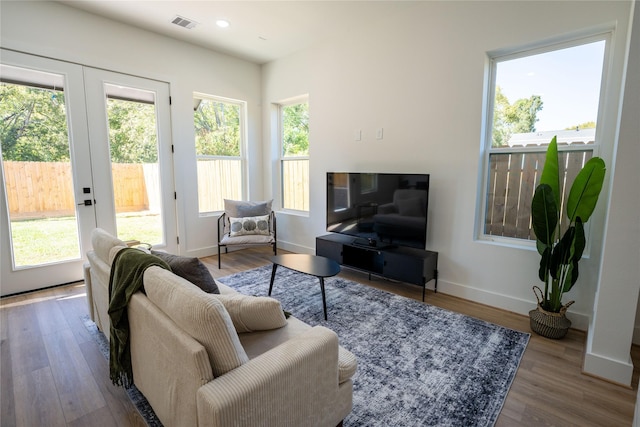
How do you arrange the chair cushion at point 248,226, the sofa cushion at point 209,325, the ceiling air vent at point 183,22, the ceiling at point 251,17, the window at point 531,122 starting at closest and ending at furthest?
the sofa cushion at point 209,325, the window at point 531,122, the ceiling at point 251,17, the ceiling air vent at point 183,22, the chair cushion at point 248,226

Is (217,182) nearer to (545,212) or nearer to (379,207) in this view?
(379,207)

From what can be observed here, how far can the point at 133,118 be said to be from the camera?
384cm

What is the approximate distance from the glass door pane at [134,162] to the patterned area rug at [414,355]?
1776 mm

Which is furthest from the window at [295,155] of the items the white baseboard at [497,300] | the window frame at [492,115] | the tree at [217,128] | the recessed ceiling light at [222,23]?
the window frame at [492,115]

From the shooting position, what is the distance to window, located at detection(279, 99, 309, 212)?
4762 millimetres

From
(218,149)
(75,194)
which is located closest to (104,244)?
(75,194)

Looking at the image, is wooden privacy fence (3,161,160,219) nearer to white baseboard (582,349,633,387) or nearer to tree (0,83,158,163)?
tree (0,83,158,163)

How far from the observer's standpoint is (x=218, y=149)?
15.7 ft

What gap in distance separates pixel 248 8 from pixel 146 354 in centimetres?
339

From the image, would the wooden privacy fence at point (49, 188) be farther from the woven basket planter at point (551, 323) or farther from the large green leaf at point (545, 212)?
the woven basket planter at point (551, 323)

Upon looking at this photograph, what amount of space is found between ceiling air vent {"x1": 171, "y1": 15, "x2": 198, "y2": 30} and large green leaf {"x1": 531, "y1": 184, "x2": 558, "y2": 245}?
3.97m

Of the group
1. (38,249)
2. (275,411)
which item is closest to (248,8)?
(38,249)

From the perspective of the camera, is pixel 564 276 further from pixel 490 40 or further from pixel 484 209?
pixel 490 40

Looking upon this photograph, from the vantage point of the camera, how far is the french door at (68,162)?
311 cm
